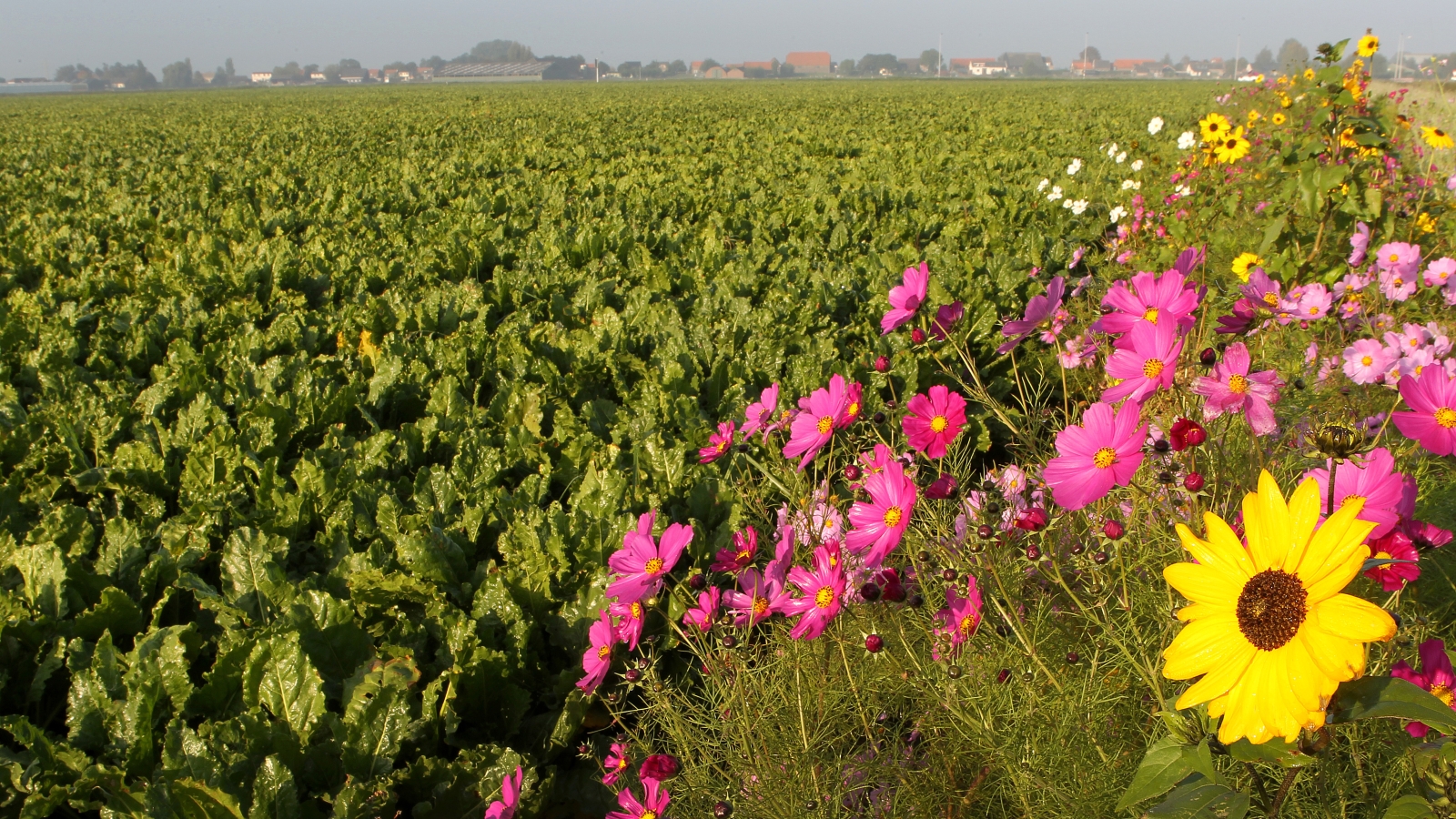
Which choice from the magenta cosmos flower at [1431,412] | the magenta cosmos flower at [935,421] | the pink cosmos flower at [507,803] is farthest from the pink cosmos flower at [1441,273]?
the pink cosmos flower at [507,803]

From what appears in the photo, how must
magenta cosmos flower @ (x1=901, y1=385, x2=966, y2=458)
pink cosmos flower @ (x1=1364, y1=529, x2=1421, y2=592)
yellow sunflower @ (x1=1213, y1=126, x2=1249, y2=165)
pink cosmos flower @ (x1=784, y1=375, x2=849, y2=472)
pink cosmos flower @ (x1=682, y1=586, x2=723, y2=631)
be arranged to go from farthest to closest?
yellow sunflower @ (x1=1213, y1=126, x2=1249, y2=165) < pink cosmos flower @ (x1=682, y1=586, x2=723, y2=631) < pink cosmos flower @ (x1=784, y1=375, x2=849, y2=472) < magenta cosmos flower @ (x1=901, y1=385, x2=966, y2=458) < pink cosmos flower @ (x1=1364, y1=529, x2=1421, y2=592)

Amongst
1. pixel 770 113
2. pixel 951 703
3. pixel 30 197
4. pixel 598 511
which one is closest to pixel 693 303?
pixel 598 511

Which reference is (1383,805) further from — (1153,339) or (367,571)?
(367,571)

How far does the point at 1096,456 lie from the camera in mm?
1030

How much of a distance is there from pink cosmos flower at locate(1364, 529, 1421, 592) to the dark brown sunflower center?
0.16 metres

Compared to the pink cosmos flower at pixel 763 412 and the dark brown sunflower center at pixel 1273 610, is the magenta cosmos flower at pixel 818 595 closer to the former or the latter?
the pink cosmos flower at pixel 763 412

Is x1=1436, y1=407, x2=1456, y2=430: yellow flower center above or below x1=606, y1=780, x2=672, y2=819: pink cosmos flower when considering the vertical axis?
above

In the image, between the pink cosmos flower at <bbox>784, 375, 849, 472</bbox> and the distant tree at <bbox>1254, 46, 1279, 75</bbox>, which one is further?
the distant tree at <bbox>1254, 46, 1279, 75</bbox>

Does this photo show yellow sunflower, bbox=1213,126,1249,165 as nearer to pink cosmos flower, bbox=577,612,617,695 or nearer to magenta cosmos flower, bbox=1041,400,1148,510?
magenta cosmos flower, bbox=1041,400,1148,510

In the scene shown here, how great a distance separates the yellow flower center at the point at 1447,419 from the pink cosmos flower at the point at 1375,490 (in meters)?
0.06

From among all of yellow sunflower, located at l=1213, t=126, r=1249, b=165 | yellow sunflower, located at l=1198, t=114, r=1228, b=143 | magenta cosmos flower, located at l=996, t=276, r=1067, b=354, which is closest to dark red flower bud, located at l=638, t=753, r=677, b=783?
magenta cosmos flower, located at l=996, t=276, r=1067, b=354

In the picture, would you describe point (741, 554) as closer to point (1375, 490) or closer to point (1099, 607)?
point (1099, 607)

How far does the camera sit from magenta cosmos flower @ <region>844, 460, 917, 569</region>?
114cm

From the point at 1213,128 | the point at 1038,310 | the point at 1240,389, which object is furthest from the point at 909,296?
the point at 1213,128
